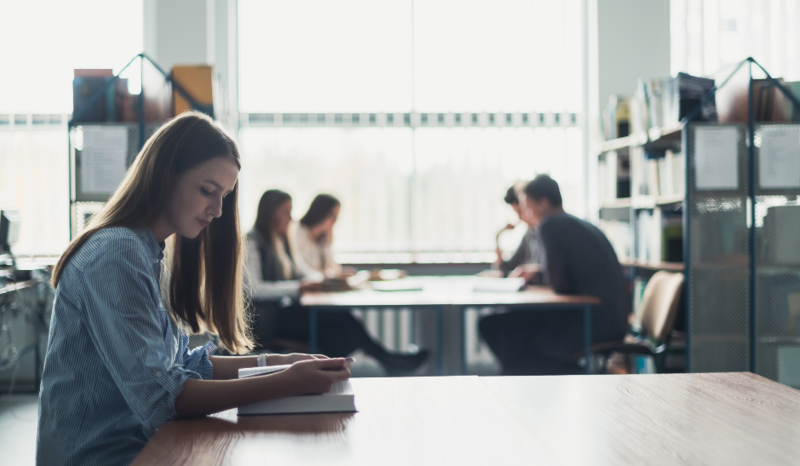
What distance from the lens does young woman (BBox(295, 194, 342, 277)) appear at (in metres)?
3.99

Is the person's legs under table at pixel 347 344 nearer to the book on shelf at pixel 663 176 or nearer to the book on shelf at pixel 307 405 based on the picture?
the book on shelf at pixel 663 176

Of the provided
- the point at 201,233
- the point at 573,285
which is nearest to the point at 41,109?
the point at 201,233

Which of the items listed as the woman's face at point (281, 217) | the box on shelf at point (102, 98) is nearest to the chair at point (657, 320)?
the woman's face at point (281, 217)

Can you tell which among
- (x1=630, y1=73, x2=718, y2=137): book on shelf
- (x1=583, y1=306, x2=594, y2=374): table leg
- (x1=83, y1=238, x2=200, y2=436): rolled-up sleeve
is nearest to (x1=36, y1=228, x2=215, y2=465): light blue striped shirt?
(x1=83, y1=238, x2=200, y2=436): rolled-up sleeve

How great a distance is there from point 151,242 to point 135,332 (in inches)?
10.0

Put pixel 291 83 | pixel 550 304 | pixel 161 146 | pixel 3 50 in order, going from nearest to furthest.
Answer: pixel 161 146, pixel 550 304, pixel 3 50, pixel 291 83

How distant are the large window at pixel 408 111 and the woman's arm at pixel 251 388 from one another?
138 inches

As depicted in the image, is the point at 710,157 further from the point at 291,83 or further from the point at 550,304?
the point at 291,83

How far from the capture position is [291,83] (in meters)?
4.56

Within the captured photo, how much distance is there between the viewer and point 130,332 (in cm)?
102

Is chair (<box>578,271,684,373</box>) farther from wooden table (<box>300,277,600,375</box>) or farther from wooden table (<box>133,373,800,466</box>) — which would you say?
wooden table (<box>133,373,800,466</box>)

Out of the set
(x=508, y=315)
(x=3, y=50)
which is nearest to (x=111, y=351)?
(x=508, y=315)

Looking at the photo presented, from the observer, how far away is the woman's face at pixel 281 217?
339cm

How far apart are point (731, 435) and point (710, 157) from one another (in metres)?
2.41
